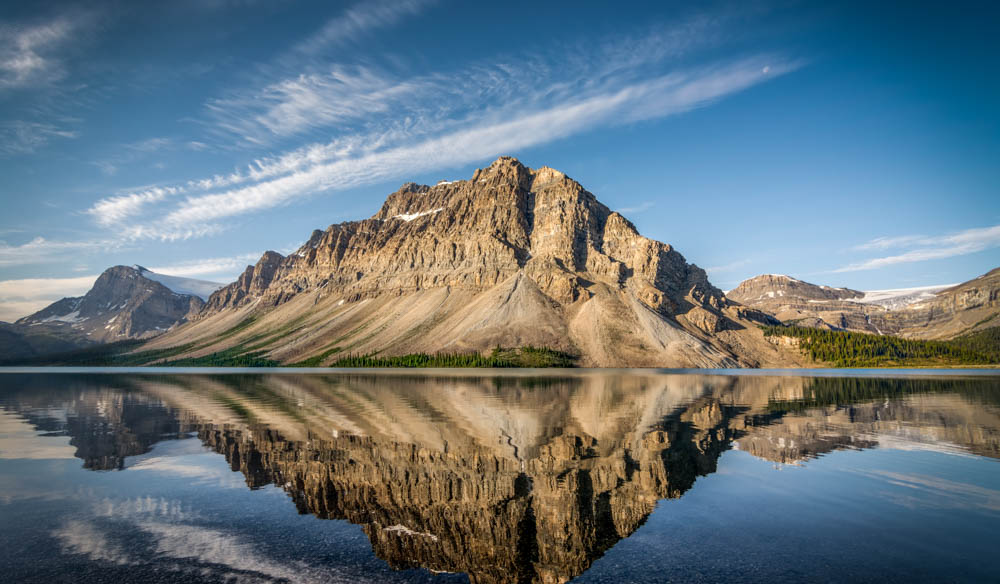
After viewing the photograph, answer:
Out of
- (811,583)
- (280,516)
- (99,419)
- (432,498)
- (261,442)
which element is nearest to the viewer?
(811,583)

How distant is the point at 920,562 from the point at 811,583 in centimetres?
390

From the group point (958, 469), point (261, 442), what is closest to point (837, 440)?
point (958, 469)

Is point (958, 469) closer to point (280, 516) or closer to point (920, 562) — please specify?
point (920, 562)

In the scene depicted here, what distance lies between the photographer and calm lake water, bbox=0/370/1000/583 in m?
14.3

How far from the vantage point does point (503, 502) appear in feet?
64.0

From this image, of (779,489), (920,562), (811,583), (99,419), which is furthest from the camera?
(99,419)

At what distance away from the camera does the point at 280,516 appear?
1856cm

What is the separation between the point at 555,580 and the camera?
13539mm

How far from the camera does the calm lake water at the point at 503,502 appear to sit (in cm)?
1433

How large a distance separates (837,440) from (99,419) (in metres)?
59.3

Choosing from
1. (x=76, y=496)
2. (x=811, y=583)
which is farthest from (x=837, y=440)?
(x=76, y=496)

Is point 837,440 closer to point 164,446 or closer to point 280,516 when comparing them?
point 280,516

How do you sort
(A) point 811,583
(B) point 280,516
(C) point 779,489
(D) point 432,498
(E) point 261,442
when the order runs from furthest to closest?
1. (E) point 261,442
2. (C) point 779,489
3. (D) point 432,498
4. (B) point 280,516
5. (A) point 811,583

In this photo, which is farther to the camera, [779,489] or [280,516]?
[779,489]
